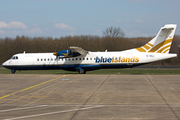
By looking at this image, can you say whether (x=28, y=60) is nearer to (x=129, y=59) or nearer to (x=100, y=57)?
(x=100, y=57)

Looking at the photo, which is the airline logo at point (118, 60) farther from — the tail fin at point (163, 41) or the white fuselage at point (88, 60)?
the tail fin at point (163, 41)

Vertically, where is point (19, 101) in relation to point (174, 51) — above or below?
below

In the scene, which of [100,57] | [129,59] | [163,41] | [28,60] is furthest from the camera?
[28,60]

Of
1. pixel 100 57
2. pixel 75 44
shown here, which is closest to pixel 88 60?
pixel 100 57

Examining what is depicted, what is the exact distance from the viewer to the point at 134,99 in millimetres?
11703

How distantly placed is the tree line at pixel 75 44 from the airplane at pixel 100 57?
36.5 metres

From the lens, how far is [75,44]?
70.8 metres

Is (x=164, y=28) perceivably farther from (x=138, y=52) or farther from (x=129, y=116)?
(x=129, y=116)

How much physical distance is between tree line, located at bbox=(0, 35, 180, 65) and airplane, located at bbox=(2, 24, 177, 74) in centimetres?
3653

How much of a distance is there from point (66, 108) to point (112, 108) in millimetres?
2063

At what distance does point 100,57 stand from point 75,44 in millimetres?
41440

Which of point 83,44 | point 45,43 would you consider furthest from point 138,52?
point 45,43

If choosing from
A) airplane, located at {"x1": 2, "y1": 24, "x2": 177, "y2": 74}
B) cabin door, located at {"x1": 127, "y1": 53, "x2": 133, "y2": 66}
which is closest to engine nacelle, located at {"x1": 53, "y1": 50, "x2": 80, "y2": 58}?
airplane, located at {"x1": 2, "y1": 24, "x2": 177, "y2": 74}

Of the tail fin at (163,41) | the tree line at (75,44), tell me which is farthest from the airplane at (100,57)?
the tree line at (75,44)
